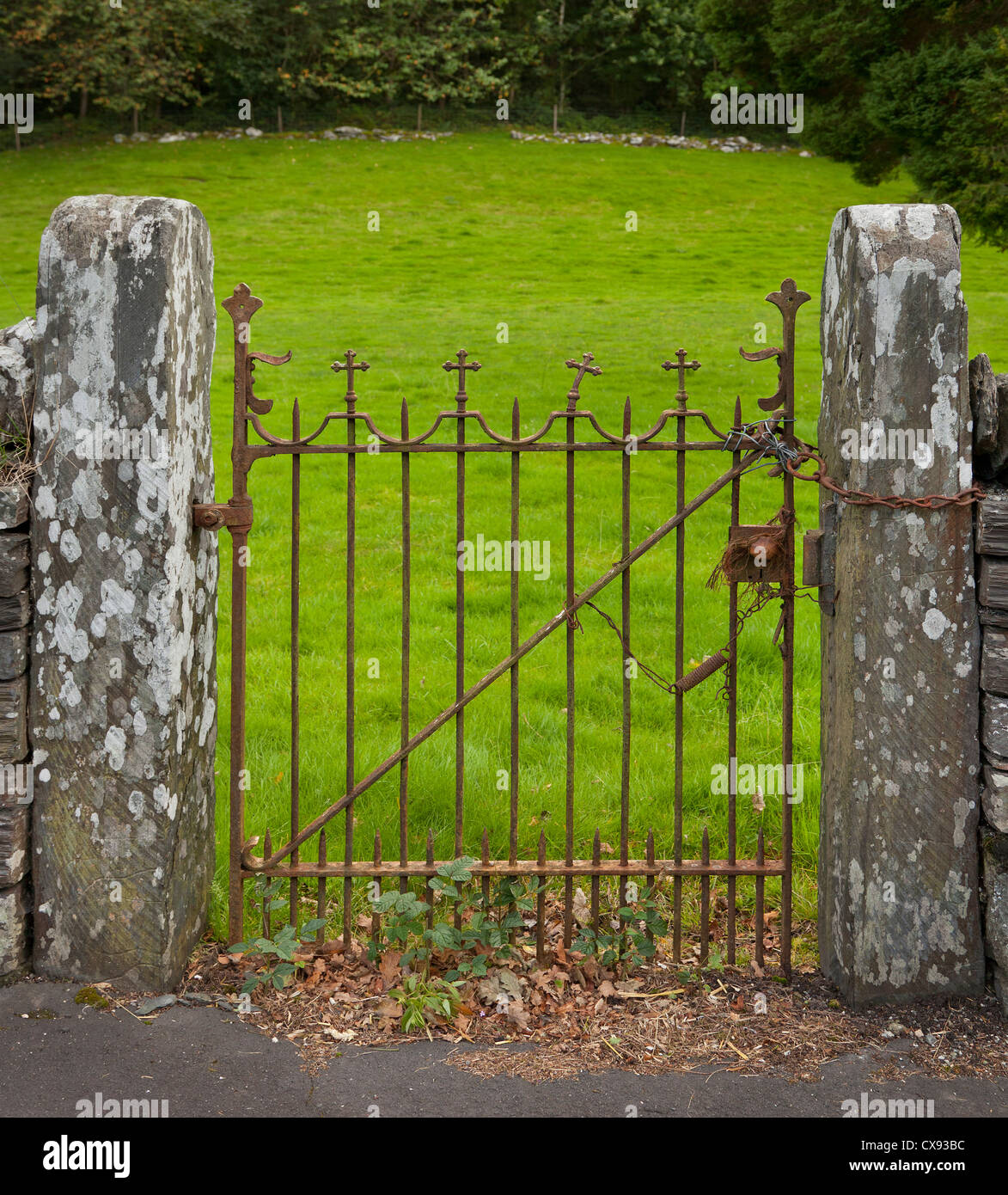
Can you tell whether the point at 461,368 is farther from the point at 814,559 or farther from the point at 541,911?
the point at 541,911

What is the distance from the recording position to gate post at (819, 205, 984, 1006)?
3.47 meters

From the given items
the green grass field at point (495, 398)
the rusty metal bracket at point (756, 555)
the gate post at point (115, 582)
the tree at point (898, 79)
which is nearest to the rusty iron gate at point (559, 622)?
the rusty metal bracket at point (756, 555)

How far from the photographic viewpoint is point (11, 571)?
364 centimetres

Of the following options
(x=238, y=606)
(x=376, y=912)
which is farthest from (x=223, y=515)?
(x=376, y=912)

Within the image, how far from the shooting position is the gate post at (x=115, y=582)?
3562mm

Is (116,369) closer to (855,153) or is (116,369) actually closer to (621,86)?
(855,153)

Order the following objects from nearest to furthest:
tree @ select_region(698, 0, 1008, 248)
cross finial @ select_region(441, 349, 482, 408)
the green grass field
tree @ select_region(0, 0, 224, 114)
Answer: cross finial @ select_region(441, 349, 482, 408)
the green grass field
tree @ select_region(698, 0, 1008, 248)
tree @ select_region(0, 0, 224, 114)

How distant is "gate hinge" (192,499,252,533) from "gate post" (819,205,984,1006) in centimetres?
194

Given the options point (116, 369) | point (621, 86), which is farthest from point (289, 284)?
point (621, 86)

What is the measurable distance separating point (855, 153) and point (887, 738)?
11.0 meters

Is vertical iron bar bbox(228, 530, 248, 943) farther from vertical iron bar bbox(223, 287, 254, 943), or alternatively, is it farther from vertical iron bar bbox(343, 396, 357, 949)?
vertical iron bar bbox(343, 396, 357, 949)

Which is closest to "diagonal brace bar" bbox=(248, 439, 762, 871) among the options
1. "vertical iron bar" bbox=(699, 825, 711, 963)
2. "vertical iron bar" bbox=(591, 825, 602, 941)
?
"vertical iron bar" bbox=(591, 825, 602, 941)

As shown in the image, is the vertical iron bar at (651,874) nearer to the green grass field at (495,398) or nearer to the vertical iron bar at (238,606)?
the green grass field at (495,398)

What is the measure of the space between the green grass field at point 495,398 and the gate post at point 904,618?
778 millimetres
